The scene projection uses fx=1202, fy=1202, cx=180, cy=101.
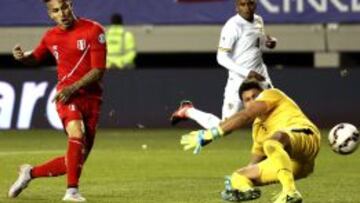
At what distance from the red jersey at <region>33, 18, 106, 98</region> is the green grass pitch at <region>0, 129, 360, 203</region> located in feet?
3.84

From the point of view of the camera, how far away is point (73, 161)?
11586 mm

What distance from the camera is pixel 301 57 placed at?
29.1 meters

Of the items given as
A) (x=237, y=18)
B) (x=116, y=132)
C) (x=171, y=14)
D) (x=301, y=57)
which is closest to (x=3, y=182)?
(x=237, y=18)

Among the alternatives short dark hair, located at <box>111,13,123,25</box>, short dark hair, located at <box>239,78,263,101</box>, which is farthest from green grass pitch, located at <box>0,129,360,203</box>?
short dark hair, located at <box>111,13,123,25</box>

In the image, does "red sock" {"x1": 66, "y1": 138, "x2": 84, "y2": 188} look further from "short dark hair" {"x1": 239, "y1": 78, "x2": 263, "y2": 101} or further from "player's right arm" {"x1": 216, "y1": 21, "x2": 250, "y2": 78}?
"player's right arm" {"x1": 216, "y1": 21, "x2": 250, "y2": 78}

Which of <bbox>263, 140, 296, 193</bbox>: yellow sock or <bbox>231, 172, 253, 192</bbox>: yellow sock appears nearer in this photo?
<bbox>263, 140, 296, 193</bbox>: yellow sock

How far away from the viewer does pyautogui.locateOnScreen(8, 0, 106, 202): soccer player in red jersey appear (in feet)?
38.1

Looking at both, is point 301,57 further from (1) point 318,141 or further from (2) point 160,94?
(1) point 318,141

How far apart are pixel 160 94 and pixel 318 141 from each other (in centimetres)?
1247

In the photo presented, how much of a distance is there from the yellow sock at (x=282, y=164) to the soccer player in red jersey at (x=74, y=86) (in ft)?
7.39

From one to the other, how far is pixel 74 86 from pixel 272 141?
2.39m

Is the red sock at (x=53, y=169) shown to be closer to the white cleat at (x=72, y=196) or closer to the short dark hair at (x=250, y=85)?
the white cleat at (x=72, y=196)

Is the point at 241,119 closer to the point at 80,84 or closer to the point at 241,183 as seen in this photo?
the point at 241,183

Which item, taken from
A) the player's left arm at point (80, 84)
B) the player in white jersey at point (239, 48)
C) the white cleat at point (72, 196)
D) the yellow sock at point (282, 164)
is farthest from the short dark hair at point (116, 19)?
the yellow sock at point (282, 164)
